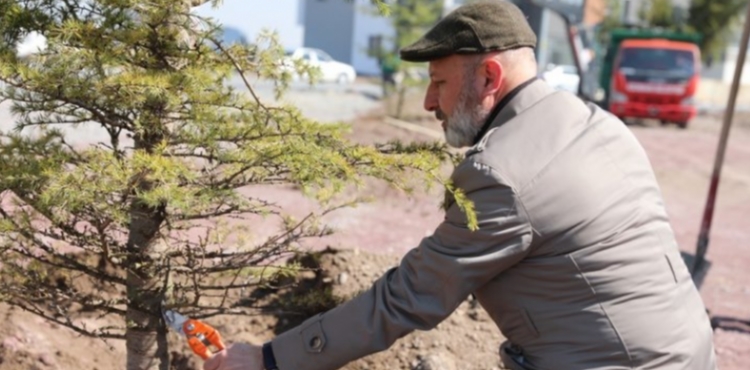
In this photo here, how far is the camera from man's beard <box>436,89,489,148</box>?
2.63m

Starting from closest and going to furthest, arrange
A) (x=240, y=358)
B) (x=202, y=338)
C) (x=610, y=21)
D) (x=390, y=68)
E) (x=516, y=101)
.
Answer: (x=516, y=101)
(x=240, y=358)
(x=202, y=338)
(x=390, y=68)
(x=610, y=21)

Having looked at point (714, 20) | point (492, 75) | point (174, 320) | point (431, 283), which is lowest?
point (174, 320)

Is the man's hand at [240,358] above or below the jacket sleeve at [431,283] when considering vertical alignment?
below

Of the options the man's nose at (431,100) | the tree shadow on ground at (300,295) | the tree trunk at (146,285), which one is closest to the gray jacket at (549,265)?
the man's nose at (431,100)

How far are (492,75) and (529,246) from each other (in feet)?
1.57

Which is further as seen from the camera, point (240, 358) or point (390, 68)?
point (390, 68)

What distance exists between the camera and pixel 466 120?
266cm

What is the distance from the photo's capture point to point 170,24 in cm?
305

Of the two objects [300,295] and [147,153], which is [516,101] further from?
[300,295]

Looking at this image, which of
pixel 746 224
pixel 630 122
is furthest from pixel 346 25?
pixel 746 224

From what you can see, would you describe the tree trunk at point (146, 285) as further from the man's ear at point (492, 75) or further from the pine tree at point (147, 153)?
the man's ear at point (492, 75)

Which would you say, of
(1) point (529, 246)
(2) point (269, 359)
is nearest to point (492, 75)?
(1) point (529, 246)

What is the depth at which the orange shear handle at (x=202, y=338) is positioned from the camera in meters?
2.84

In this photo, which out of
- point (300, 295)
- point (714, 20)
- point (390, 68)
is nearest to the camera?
point (300, 295)
